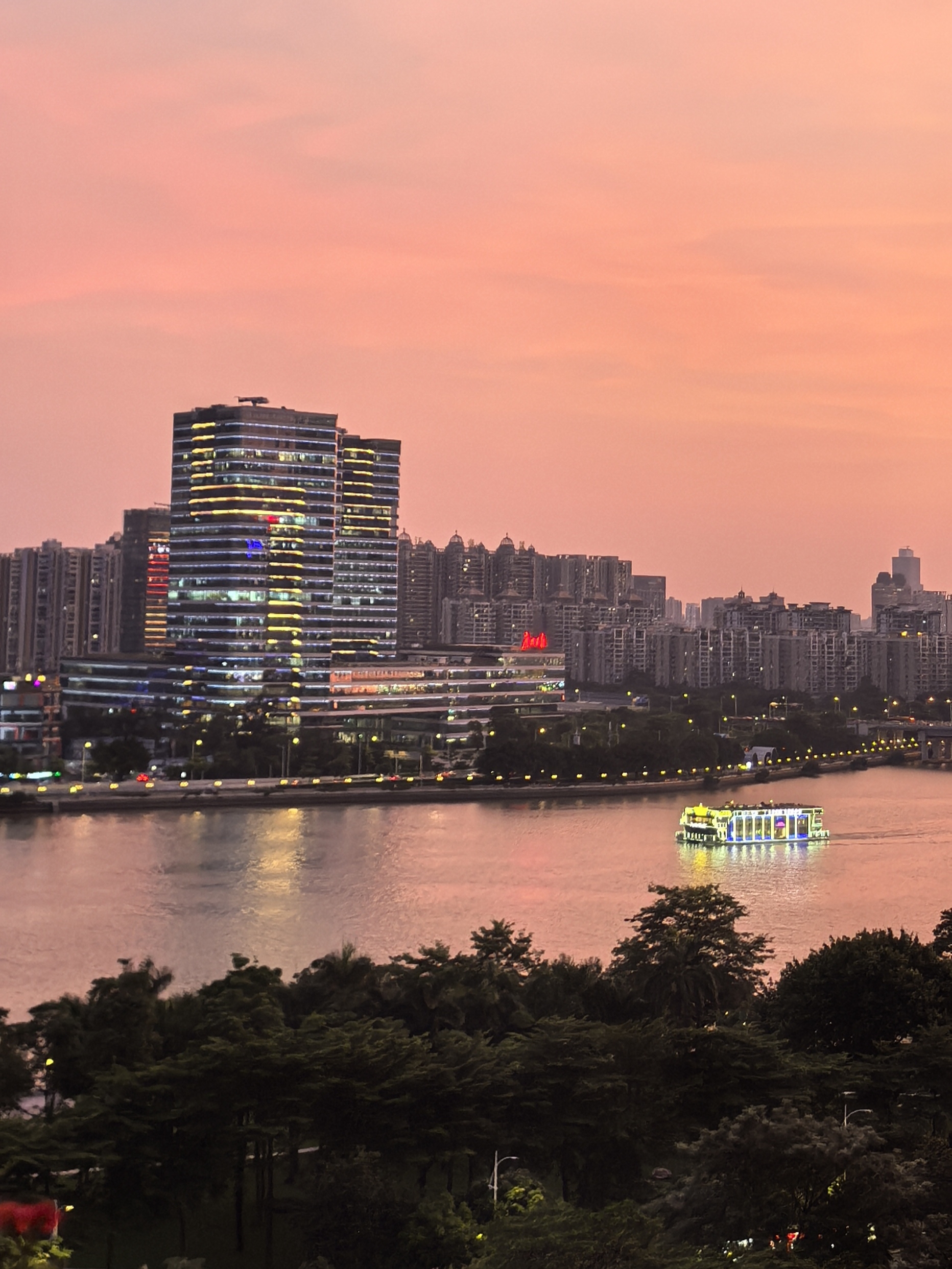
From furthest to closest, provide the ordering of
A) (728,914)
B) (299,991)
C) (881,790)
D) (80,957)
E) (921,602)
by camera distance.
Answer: (921,602) < (881,790) < (80,957) < (728,914) < (299,991)

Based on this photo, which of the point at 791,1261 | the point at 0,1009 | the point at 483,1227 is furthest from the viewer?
the point at 0,1009

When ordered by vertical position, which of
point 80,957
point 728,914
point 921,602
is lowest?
point 80,957

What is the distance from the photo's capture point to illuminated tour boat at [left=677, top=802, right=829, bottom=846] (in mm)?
18922

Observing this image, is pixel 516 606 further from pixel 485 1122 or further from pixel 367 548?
pixel 485 1122

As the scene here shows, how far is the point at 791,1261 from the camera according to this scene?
4.40m

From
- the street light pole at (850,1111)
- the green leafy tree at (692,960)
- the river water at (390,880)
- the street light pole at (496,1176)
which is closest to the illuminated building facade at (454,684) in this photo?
the river water at (390,880)

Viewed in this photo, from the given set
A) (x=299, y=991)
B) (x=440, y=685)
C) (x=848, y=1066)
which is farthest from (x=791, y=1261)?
(x=440, y=685)

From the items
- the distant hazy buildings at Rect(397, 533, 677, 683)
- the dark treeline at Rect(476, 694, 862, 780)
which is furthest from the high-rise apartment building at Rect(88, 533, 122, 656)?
the dark treeline at Rect(476, 694, 862, 780)

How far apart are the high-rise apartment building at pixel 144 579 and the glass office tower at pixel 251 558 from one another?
54.9 ft

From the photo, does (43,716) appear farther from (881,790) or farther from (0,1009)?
(0,1009)

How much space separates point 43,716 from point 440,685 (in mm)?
7425

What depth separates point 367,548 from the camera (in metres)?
34.3

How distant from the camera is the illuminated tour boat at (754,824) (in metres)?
18.9

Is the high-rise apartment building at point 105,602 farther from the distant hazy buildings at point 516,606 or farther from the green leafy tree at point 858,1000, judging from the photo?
the green leafy tree at point 858,1000
